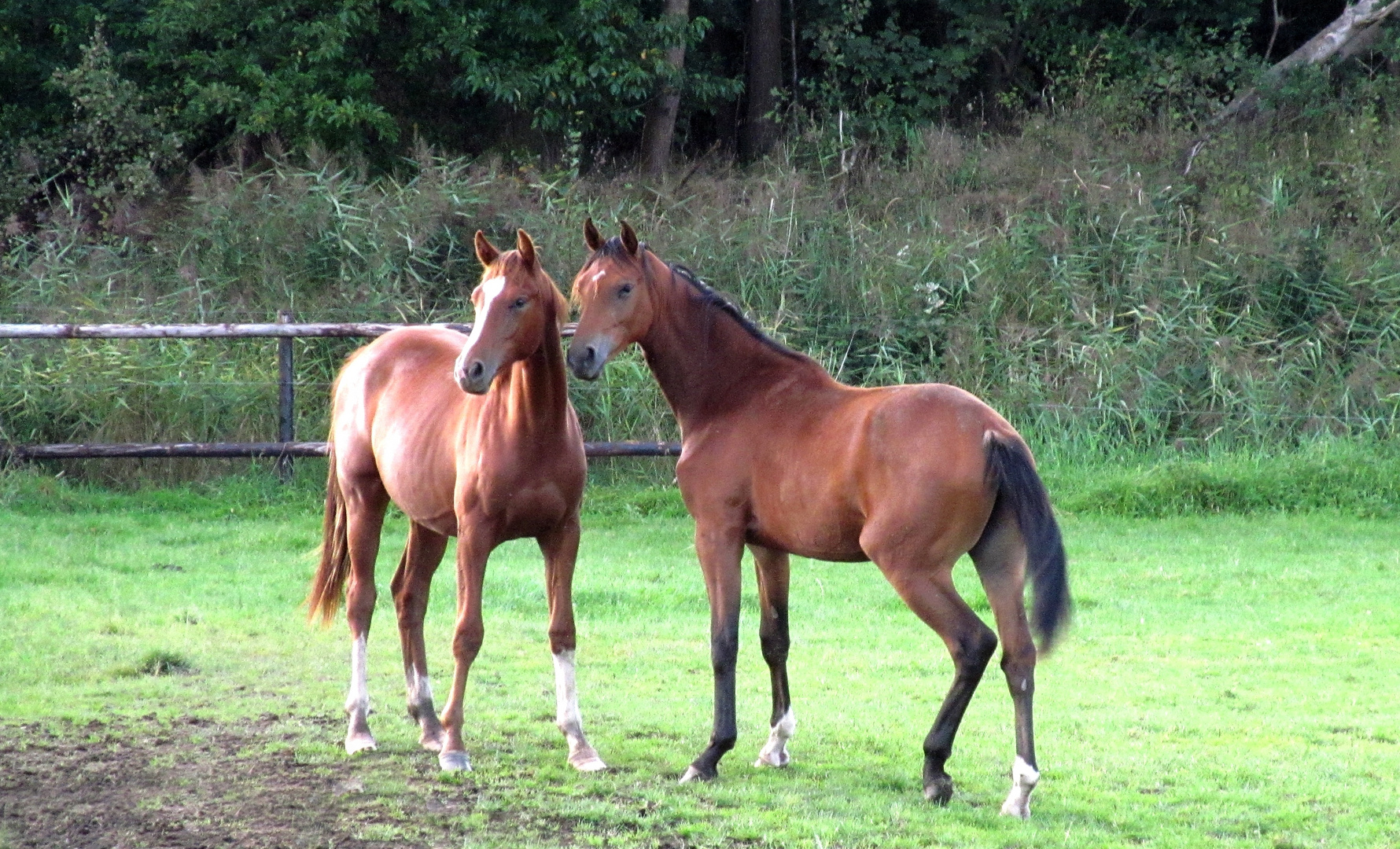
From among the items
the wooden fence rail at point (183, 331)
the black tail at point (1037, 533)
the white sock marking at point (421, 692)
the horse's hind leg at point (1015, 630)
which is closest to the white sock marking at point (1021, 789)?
the horse's hind leg at point (1015, 630)

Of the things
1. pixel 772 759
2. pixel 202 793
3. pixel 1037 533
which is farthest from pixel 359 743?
pixel 1037 533

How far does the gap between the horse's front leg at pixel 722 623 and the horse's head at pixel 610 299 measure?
28.7 inches

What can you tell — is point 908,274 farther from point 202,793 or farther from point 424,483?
point 202,793

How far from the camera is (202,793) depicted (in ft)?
16.3

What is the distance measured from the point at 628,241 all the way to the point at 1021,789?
2.32 meters

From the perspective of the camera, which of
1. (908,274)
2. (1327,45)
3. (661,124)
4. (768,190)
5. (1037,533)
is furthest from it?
(661,124)

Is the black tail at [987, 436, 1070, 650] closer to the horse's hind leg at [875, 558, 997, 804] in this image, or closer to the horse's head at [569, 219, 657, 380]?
the horse's hind leg at [875, 558, 997, 804]

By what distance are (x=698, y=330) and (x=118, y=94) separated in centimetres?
1208

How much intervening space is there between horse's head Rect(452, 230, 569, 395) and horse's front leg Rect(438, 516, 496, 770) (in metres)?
0.59

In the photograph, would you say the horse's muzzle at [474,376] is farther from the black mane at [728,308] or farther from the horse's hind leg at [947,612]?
the horse's hind leg at [947,612]

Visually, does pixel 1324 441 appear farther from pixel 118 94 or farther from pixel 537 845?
pixel 118 94

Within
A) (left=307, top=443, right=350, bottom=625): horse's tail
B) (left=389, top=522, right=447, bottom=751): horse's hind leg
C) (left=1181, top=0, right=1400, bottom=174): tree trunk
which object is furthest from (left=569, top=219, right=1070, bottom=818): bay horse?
(left=1181, top=0, right=1400, bottom=174): tree trunk

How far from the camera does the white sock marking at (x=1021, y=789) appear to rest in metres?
4.68

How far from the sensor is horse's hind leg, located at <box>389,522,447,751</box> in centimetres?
572
